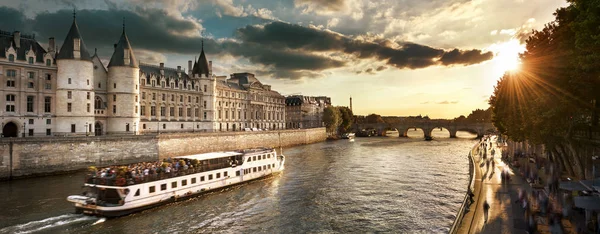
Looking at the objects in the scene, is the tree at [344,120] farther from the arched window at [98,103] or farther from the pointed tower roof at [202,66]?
the arched window at [98,103]

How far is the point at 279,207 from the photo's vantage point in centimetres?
3073

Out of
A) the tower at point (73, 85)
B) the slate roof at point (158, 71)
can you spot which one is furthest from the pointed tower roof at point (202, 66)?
the tower at point (73, 85)

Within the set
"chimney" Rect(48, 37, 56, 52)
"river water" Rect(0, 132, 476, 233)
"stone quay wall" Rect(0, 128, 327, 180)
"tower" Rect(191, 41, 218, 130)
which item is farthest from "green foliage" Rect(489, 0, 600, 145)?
"tower" Rect(191, 41, 218, 130)

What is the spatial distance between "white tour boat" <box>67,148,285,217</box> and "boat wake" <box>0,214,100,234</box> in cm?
Answer: 70

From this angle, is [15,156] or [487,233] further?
[15,156]

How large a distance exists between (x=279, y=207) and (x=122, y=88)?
135ft

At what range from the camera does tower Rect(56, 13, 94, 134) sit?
5159 cm

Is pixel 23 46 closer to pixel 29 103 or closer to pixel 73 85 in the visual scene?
pixel 29 103

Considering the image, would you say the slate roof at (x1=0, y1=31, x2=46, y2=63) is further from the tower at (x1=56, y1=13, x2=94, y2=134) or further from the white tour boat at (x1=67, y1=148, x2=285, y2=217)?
the white tour boat at (x1=67, y1=148, x2=285, y2=217)

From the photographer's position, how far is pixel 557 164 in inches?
1480

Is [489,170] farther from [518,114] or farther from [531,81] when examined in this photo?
[531,81]

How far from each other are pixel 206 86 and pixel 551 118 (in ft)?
227

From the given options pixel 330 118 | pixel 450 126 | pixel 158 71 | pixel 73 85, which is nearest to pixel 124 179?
pixel 73 85

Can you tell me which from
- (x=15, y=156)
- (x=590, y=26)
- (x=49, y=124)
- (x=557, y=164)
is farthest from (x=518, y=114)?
(x=49, y=124)
